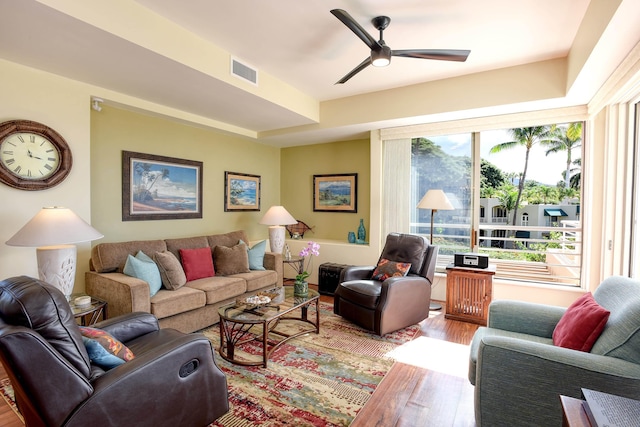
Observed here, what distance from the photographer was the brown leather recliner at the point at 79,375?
1214 millimetres

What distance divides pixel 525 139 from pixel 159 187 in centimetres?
470

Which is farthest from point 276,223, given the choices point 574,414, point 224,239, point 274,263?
point 574,414

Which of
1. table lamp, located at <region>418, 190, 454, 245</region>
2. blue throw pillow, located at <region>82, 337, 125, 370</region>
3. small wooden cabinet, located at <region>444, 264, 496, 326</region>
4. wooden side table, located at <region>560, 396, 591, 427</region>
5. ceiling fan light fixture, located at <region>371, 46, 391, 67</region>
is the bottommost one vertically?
small wooden cabinet, located at <region>444, 264, 496, 326</region>

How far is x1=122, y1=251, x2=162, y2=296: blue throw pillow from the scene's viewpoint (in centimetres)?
300

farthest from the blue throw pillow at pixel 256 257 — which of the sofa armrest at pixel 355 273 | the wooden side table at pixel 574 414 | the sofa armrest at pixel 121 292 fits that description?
the wooden side table at pixel 574 414

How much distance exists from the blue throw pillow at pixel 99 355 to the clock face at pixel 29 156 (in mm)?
2066

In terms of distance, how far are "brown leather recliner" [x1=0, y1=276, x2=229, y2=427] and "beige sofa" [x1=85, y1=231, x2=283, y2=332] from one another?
1.36m

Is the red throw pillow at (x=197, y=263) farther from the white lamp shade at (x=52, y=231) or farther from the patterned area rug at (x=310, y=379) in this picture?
the white lamp shade at (x=52, y=231)

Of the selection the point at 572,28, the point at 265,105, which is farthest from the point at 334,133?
the point at 572,28

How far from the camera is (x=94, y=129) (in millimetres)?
3402

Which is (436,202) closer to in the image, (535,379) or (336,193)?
(336,193)

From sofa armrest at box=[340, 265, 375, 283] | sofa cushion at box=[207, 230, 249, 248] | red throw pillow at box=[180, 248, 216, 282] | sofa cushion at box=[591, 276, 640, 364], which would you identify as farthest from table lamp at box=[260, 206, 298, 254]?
sofa cushion at box=[591, 276, 640, 364]

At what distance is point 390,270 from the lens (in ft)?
11.7

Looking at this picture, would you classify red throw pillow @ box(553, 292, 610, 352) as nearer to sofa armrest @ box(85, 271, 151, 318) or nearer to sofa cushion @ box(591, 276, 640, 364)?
sofa cushion @ box(591, 276, 640, 364)
